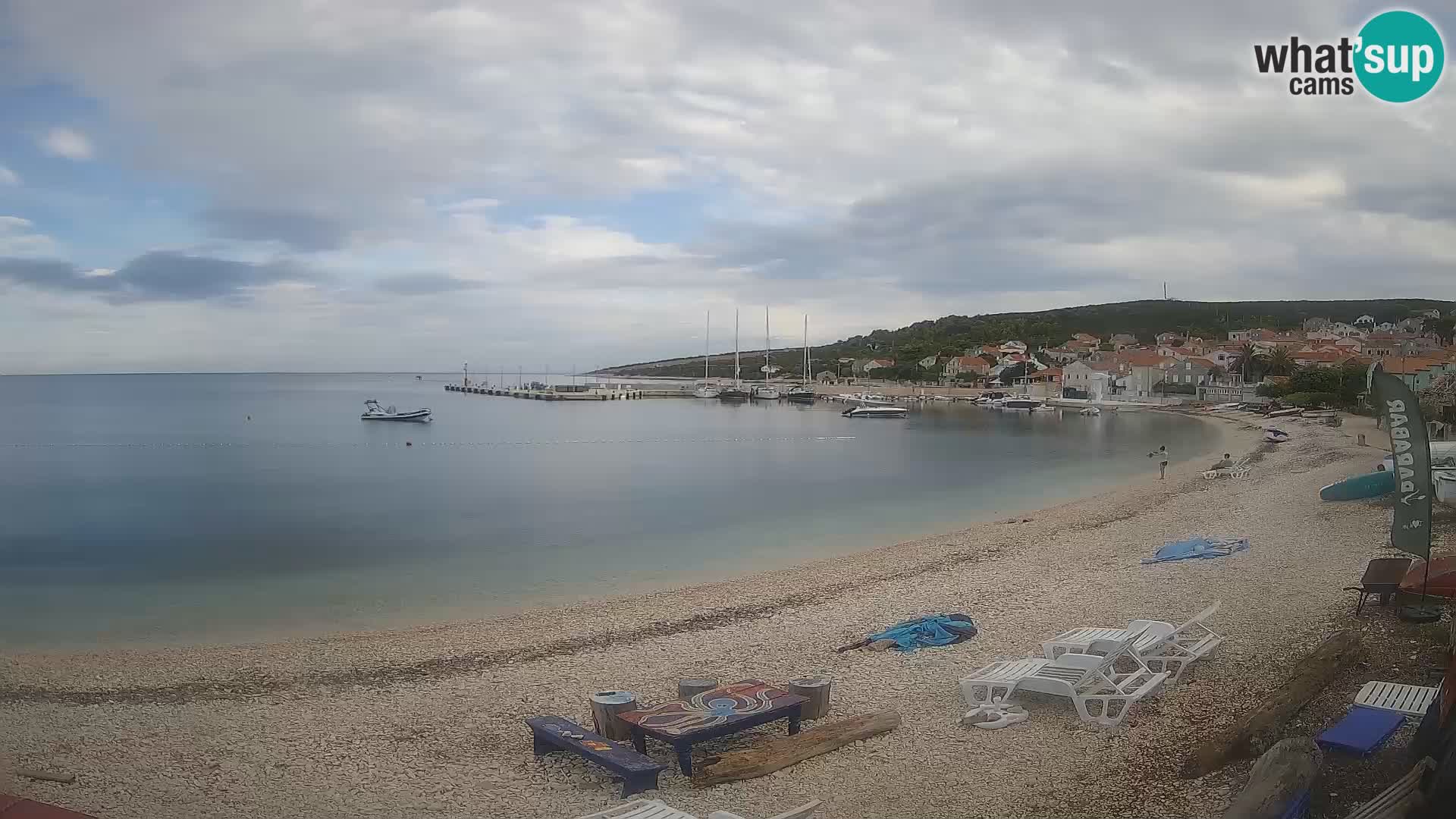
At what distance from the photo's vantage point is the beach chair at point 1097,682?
658 cm

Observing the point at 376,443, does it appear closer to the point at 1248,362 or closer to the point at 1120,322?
the point at 1248,362

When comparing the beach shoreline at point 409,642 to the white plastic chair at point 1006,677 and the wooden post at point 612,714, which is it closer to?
the wooden post at point 612,714

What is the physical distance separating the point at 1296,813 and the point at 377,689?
774 cm

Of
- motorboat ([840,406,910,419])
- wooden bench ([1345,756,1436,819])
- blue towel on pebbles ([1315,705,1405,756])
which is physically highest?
wooden bench ([1345,756,1436,819])

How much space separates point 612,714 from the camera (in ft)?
21.6

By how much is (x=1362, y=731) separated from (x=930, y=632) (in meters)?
4.58

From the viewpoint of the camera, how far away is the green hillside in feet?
457

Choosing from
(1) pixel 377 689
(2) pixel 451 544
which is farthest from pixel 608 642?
(2) pixel 451 544

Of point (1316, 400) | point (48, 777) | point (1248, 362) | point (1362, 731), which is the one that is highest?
point (1248, 362)

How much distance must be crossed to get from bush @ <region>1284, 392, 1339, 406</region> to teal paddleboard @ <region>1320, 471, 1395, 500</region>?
46.4m

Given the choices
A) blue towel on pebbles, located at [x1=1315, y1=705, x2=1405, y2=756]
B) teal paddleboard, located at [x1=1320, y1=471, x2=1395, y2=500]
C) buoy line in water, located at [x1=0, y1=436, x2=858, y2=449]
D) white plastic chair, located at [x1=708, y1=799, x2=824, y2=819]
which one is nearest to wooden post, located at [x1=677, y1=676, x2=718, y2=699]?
white plastic chair, located at [x1=708, y1=799, x2=824, y2=819]

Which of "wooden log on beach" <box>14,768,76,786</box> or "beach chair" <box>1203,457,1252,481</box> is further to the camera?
"beach chair" <box>1203,457,1252,481</box>

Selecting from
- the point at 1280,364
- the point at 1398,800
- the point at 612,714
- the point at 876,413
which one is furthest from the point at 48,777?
the point at 1280,364

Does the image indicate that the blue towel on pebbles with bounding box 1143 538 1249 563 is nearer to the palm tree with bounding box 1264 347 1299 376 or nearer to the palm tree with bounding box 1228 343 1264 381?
the palm tree with bounding box 1264 347 1299 376
